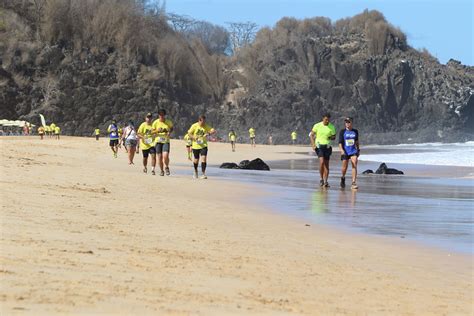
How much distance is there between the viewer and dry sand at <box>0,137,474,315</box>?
4.41m

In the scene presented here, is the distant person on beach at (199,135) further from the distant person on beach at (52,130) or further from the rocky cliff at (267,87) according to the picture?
the rocky cliff at (267,87)

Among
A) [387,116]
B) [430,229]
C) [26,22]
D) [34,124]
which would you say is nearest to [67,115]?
[34,124]

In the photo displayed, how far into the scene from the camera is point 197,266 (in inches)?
222

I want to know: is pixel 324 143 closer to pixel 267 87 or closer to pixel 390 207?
pixel 390 207

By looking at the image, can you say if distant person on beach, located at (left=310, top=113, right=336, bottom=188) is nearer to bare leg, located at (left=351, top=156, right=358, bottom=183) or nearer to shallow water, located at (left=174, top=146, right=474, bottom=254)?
shallow water, located at (left=174, top=146, right=474, bottom=254)

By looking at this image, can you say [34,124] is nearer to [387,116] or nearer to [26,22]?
[26,22]

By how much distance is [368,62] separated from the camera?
96812mm

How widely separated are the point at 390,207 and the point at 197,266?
7269mm

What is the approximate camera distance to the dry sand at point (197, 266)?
4.41 m

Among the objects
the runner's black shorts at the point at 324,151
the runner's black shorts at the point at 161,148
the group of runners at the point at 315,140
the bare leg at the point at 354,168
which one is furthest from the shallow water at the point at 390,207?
the runner's black shorts at the point at 161,148

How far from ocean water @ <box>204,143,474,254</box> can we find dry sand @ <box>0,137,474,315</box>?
697 millimetres

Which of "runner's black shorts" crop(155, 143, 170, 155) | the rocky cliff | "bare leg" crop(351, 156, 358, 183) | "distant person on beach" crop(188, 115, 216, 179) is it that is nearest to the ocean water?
"bare leg" crop(351, 156, 358, 183)

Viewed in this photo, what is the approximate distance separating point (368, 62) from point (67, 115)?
42710 millimetres

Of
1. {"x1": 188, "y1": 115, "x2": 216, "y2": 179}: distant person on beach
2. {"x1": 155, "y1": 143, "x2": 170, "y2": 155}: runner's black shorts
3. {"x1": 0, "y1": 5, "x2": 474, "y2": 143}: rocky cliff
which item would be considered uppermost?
{"x1": 0, "y1": 5, "x2": 474, "y2": 143}: rocky cliff
